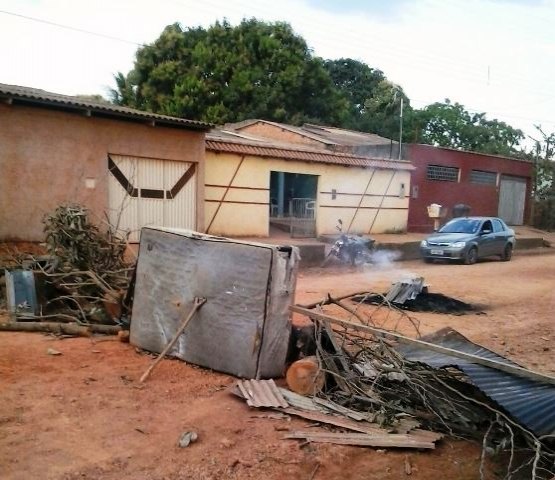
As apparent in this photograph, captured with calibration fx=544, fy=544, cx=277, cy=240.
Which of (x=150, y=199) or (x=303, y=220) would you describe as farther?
(x=303, y=220)

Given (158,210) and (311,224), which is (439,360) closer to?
Answer: (158,210)

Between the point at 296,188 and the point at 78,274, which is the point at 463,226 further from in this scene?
the point at 78,274

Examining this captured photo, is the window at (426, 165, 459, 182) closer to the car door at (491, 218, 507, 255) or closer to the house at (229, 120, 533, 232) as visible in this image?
the house at (229, 120, 533, 232)

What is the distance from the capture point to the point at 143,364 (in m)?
6.15

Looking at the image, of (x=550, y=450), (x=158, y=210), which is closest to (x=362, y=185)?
(x=158, y=210)

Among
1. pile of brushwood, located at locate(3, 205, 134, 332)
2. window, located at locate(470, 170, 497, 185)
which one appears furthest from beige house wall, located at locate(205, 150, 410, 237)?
pile of brushwood, located at locate(3, 205, 134, 332)

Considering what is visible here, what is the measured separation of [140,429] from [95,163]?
9117 millimetres

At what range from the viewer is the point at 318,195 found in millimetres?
18984

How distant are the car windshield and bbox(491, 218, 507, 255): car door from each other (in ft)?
3.03

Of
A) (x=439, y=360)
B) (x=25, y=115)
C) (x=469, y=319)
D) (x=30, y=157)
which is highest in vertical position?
(x=25, y=115)

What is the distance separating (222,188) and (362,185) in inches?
255

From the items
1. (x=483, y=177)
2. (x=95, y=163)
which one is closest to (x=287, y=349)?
(x=95, y=163)

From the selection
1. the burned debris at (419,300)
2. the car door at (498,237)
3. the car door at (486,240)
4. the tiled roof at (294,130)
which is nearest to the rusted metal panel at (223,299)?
the burned debris at (419,300)

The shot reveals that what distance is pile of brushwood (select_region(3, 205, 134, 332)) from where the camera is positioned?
757cm
